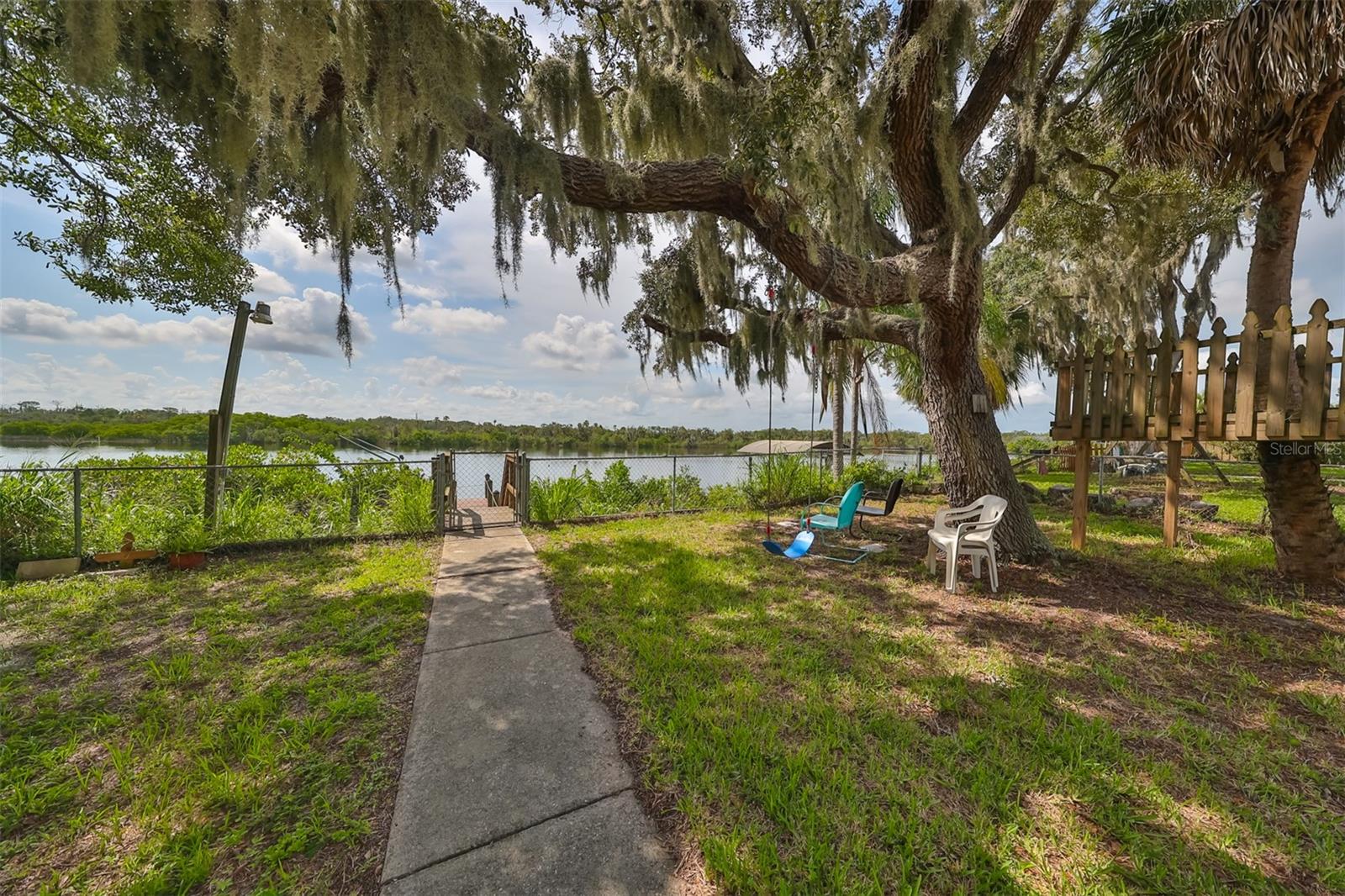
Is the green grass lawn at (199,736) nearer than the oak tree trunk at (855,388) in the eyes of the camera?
Yes

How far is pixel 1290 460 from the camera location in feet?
13.1

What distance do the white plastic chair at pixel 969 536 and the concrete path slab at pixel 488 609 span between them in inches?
135

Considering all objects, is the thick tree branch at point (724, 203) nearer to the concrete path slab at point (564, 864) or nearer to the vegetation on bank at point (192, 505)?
the concrete path slab at point (564, 864)

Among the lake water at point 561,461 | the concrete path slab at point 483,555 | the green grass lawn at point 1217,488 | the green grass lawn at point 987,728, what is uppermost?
the lake water at point 561,461

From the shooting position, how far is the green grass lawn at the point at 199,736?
5.04 feet

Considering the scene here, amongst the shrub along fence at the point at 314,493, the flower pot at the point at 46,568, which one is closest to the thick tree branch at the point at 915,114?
the shrub along fence at the point at 314,493

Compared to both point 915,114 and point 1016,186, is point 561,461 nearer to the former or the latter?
point 915,114

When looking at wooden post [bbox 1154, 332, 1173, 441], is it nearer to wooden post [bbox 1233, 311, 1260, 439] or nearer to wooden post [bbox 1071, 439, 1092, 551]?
wooden post [bbox 1233, 311, 1260, 439]

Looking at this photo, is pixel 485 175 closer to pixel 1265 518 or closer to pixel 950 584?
pixel 950 584

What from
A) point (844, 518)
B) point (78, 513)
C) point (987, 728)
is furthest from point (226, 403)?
point (987, 728)

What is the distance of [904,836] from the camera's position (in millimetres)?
1613

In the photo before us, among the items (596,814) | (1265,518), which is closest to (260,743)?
(596,814)

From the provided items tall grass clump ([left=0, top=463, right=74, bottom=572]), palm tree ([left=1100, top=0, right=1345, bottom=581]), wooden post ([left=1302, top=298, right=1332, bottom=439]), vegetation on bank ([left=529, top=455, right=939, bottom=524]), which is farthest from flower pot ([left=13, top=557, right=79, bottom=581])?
palm tree ([left=1100, top=0, right=1345, bottom=581])

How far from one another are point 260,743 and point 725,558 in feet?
12.9
